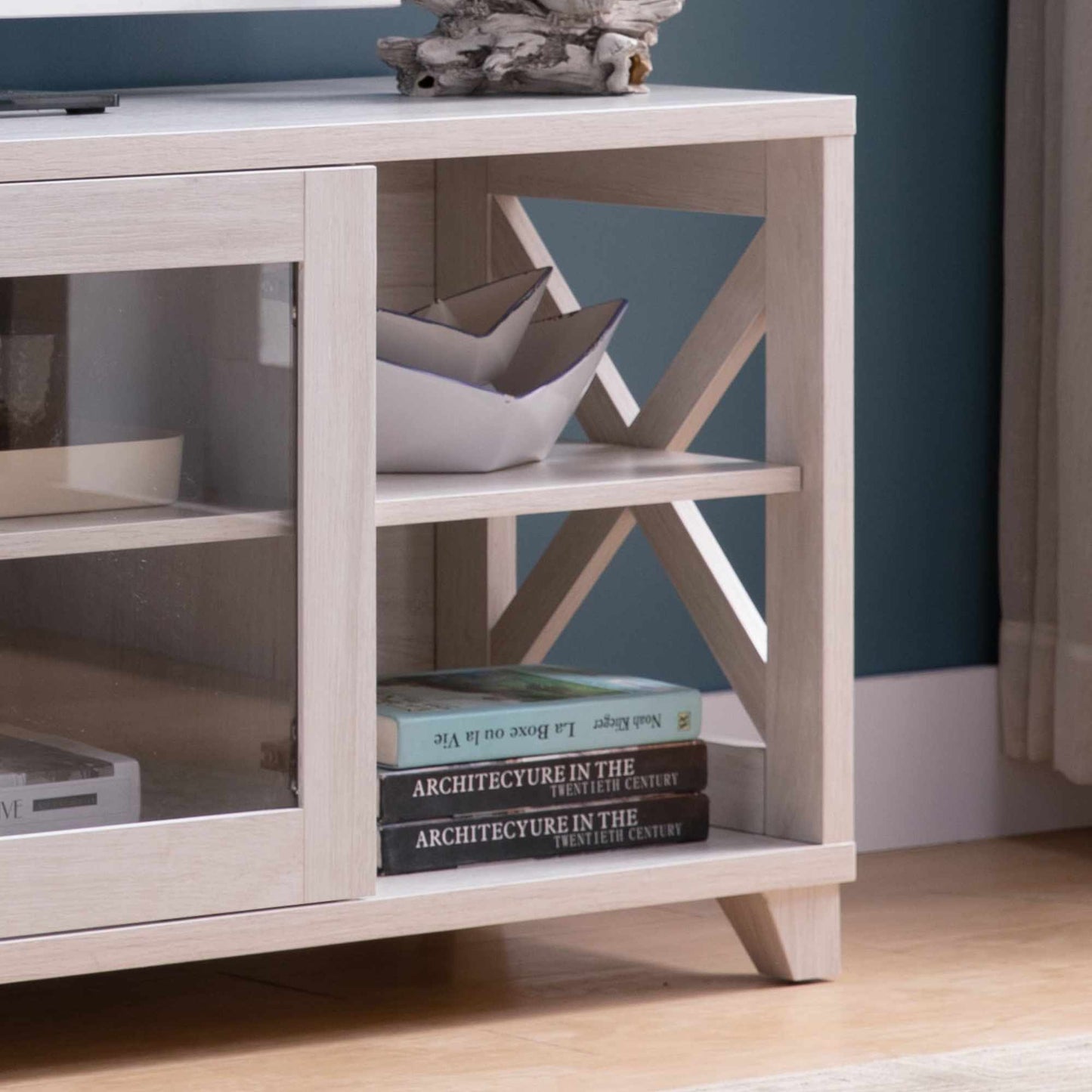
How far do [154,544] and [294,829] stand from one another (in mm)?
230

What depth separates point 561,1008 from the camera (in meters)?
2.05

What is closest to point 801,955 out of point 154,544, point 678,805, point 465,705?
point 678,805

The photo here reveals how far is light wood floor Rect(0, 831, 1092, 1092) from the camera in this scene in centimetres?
188

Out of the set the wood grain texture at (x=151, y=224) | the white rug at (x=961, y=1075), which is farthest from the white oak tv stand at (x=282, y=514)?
the white rug at (x=961, y=1075)

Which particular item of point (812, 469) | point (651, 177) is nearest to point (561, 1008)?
point (812, 469)

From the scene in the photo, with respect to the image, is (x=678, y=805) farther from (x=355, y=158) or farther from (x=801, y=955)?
(x=355, y=158)

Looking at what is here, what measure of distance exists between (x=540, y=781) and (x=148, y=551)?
1.24 ft

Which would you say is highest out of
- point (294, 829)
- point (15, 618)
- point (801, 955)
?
point (15, 618)

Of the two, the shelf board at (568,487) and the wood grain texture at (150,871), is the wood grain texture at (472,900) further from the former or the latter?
the shelf board at (568,487)

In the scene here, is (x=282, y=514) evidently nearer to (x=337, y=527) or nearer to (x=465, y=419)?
(x=337, y=527)

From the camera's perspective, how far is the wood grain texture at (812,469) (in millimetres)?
2020

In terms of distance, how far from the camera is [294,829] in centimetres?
188

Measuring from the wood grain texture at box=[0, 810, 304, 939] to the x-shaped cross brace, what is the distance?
455 mm

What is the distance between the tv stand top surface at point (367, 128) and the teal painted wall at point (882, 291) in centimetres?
38
